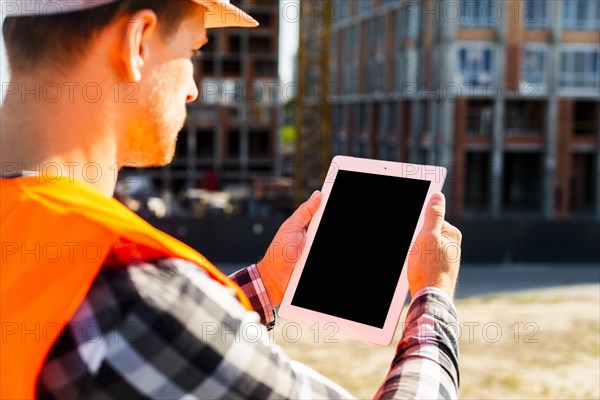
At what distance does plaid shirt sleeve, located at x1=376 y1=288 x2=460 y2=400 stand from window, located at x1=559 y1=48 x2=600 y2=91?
39.4 metres

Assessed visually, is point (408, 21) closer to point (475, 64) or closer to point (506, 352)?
point (475, 64)

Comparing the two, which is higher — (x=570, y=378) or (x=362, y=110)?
(x=362, y=110)

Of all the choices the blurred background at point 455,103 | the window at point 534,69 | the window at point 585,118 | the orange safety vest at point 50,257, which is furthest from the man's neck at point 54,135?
the window at point 585,118

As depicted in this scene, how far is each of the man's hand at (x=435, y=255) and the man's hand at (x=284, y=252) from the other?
51 cm

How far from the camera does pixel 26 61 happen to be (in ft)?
4.99

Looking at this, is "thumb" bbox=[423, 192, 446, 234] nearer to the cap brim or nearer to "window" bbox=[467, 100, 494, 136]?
the cap brim

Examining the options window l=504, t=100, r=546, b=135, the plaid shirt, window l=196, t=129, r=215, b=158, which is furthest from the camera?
window l=196, t=129, r=215, b=158

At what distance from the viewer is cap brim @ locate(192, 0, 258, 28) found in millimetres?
1609

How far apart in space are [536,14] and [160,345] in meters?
39.9

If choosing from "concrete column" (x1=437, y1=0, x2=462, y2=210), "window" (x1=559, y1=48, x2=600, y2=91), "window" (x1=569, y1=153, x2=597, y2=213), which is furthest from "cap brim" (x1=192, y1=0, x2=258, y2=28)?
"window" (x1=569, y1=153, x2=597, y2=213)

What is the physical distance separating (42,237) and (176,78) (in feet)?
1.42

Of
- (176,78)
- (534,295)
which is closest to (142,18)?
(176,78)

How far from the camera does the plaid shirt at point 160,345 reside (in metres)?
1.29

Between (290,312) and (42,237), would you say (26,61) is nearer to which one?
(42,237)
